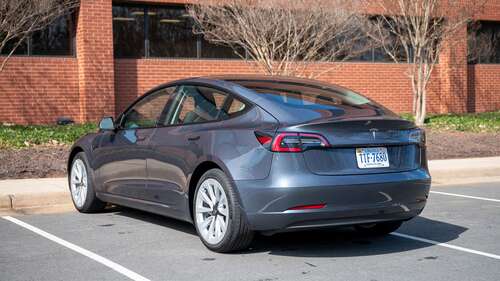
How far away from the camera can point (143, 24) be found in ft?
62.7

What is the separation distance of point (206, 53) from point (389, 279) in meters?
14.7

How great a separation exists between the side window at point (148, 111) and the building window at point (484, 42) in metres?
16.9

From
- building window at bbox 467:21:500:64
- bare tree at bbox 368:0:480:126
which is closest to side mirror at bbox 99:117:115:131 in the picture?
bare tree at bbox 368:0:480:126

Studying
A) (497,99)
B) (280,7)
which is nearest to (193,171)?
(280,7)

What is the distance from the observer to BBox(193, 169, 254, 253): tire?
6332 millimetres

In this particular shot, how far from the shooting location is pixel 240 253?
6652 mm

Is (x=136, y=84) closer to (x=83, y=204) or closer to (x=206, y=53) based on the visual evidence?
(x=206, y=53)

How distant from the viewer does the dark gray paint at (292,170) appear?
20.2ft

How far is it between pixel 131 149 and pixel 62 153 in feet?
17.3

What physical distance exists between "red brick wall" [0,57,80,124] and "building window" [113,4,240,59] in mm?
1473

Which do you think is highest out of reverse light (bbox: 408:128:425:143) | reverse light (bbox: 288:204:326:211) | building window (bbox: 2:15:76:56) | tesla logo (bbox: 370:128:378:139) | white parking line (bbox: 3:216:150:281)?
building window (bbox: 2:15:76:56)

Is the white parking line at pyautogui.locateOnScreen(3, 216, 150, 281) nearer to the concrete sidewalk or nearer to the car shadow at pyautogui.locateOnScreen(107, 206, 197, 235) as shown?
the concrete sidewalk

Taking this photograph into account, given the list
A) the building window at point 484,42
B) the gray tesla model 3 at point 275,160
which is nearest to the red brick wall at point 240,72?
the building window at point 484,42

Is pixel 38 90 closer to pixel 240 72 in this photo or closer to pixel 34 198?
pixel 240 72
